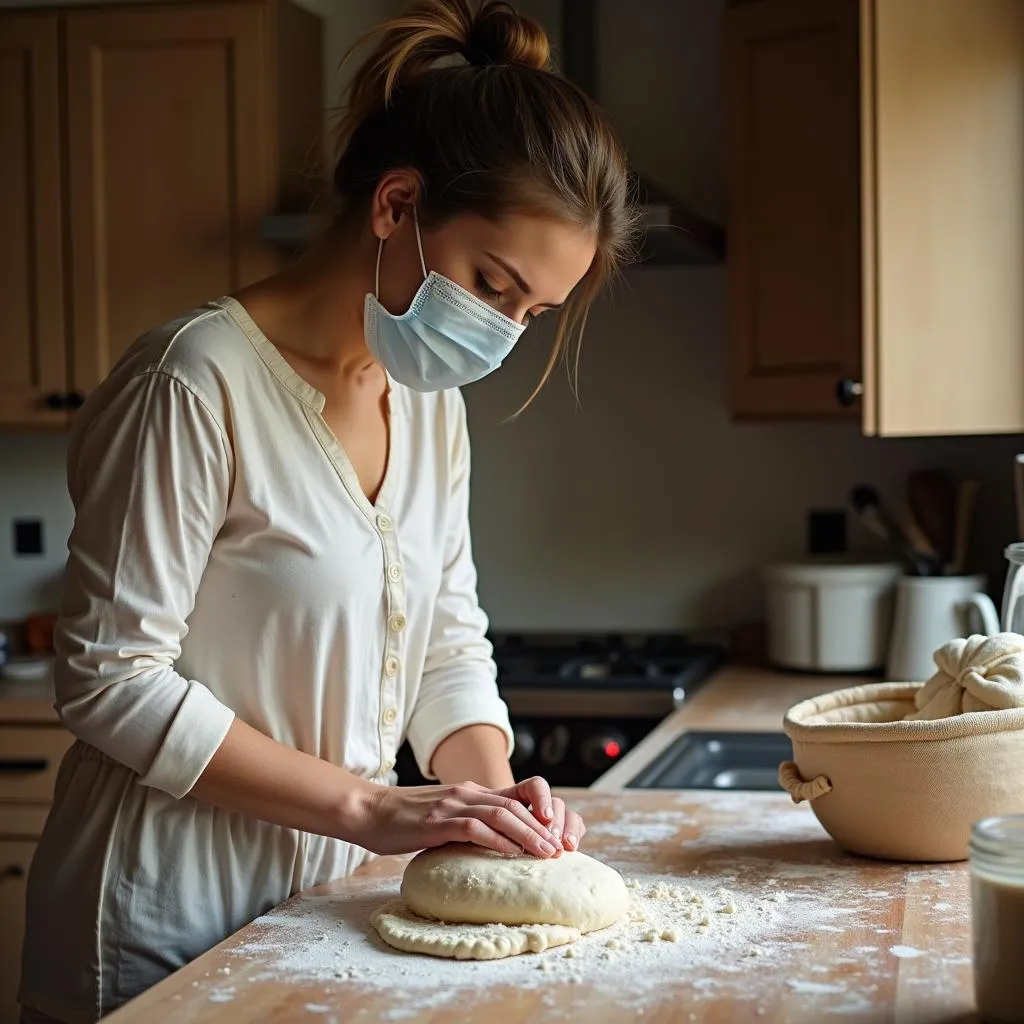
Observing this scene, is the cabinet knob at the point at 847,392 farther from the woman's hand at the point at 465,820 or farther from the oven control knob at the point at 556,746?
the woman's hand at the point at 465,820

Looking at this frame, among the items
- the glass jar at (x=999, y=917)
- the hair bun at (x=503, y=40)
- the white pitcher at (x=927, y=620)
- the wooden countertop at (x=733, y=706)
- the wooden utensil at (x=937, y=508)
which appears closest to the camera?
the glass jar at (x=999, y=917)

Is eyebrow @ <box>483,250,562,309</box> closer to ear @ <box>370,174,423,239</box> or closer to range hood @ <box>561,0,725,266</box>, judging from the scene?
ear @ <box>370,174,423,239</box>

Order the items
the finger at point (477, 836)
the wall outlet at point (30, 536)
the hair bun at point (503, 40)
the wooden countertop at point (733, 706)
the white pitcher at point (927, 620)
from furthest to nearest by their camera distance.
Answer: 1. the wall outlet at point (30, 536)
2. the white pitcher at point (927, 620)
3. the wooden countertop at point (733, 706)
4. the hair bun at point (503, 40)
5. the finger at point (477, 836)

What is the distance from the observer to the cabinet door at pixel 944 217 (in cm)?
217

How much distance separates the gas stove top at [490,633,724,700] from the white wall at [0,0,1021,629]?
0.06 meters

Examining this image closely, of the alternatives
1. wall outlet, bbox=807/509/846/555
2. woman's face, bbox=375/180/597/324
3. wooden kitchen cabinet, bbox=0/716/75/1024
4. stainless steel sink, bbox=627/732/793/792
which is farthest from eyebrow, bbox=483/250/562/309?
wall outlet, bbox=807/509/846/555

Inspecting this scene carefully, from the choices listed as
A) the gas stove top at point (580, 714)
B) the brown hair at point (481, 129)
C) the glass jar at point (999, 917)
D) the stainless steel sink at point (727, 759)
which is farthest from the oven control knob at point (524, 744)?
the glass jar at point (999, 917)

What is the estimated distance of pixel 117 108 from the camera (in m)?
2.85

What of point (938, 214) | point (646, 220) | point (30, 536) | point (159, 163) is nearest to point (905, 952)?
point (938, 214)

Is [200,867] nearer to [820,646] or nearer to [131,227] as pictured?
[820,646]

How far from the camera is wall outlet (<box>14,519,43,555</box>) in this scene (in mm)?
3258

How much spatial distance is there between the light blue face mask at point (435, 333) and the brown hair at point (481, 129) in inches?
2.7

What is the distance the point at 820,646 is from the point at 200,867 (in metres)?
1.57

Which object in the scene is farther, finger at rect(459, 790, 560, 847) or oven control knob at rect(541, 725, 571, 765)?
oven control knob at rect(541, 725, 571, 765)
